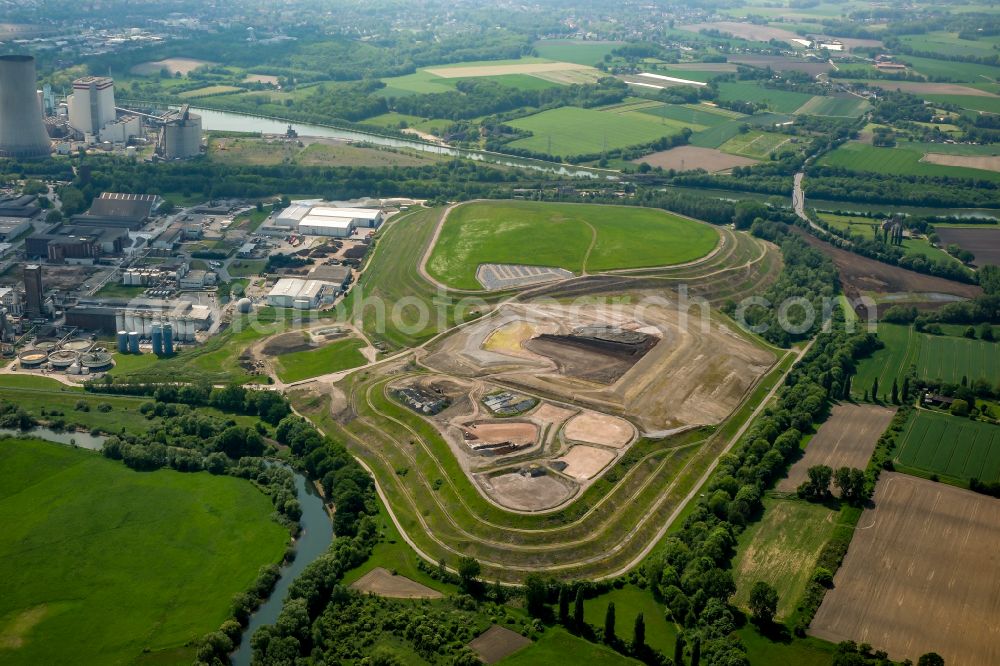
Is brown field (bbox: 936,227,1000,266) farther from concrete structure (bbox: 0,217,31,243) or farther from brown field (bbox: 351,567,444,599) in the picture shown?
concrete structure (bbox: 0,217,31,243)

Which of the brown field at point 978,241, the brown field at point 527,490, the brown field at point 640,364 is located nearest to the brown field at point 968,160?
the brown field at point 978,241

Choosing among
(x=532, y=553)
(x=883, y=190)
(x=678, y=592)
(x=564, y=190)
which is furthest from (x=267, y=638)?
(x=883, y=190)

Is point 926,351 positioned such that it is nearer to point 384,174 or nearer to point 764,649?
point 764,649

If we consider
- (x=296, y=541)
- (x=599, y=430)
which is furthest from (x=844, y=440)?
(x=296, y=541)

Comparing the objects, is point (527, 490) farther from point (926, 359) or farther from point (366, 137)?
point (366, 137)

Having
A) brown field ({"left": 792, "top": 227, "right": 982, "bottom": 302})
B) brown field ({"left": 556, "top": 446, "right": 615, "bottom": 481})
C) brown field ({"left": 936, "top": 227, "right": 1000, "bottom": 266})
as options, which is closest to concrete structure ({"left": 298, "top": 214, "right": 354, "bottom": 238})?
brown field ({"left": 792, "top": 227, "right": 982, "bottom": 302})
